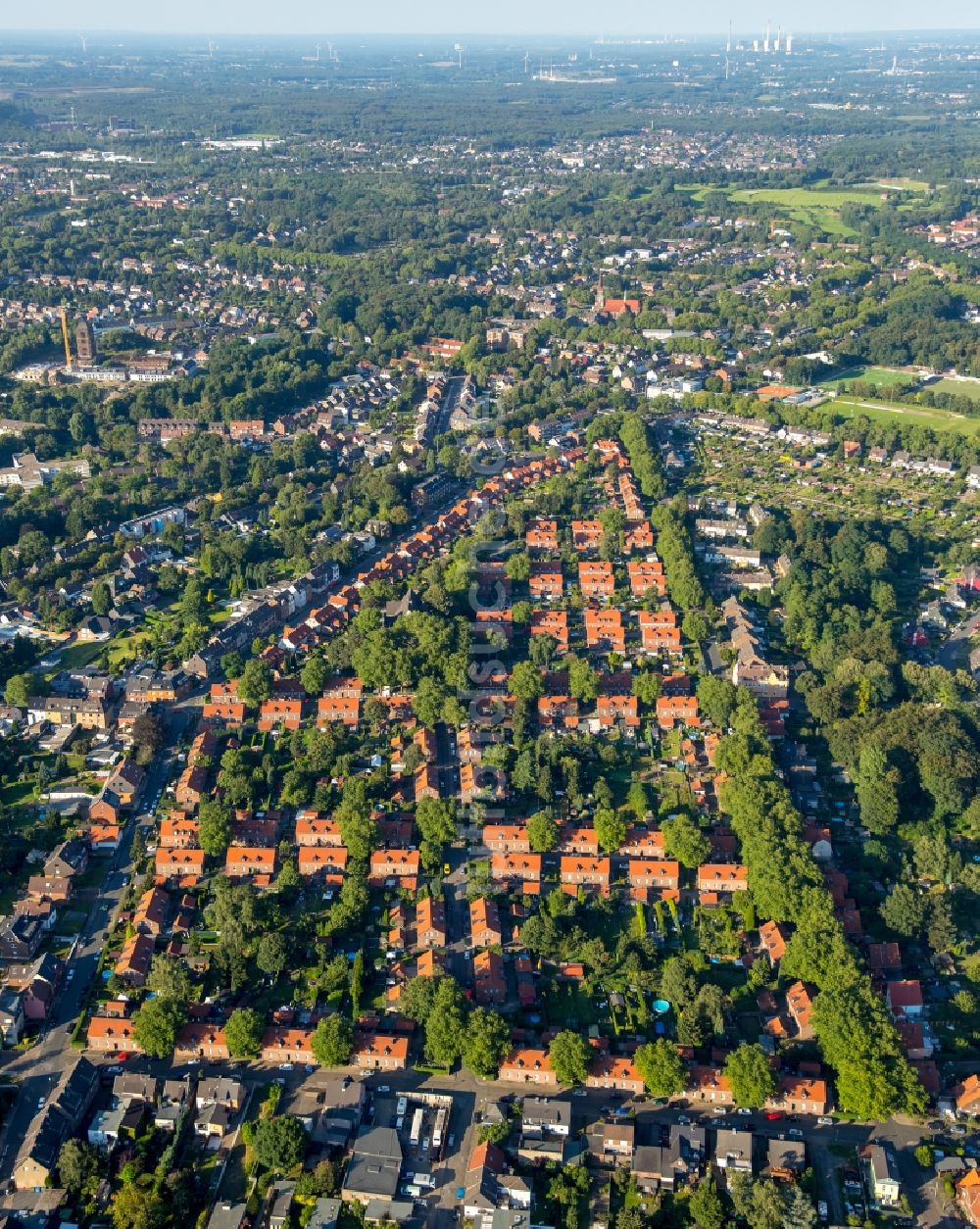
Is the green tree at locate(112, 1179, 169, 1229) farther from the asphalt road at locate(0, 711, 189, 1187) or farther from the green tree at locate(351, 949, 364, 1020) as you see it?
the green tree at locate(351, 949, 364, 1020)

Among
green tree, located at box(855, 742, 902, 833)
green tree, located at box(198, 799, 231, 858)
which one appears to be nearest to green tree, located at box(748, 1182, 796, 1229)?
green tree, located at box(855, 742, 902, 833)

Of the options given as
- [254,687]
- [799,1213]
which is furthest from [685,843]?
[254,687]

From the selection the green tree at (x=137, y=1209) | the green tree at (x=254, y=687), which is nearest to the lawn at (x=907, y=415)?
the green tree at (x=254, y=687)

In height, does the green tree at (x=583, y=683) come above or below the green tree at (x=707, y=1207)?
above

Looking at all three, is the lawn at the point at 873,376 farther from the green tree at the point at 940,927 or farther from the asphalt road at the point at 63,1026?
the asphalt road at the point at 63,1026

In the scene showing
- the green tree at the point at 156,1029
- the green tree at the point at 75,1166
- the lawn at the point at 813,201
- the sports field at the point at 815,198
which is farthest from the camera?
the sports field at the point at 815,198
